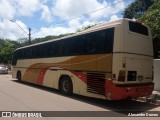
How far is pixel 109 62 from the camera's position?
410 inches

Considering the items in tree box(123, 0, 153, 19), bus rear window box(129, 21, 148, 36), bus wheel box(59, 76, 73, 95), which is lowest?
bus wheel box(59, 76, 73, 95)

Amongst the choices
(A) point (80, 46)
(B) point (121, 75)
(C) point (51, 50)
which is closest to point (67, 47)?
(A) point (80, 46)

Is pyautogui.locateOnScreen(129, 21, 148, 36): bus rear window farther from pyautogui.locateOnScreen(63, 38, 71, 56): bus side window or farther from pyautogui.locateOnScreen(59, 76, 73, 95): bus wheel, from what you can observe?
pyautogui.locateOnScreen(59, 76, 73, 95): bus wheel

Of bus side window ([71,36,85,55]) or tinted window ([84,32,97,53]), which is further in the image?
bus side window ([71,36,85,55])

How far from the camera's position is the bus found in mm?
10195

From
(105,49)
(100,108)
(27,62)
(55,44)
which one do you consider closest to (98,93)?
(100,108)

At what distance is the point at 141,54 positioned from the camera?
437 inches

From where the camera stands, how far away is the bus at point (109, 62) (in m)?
A: 10.2

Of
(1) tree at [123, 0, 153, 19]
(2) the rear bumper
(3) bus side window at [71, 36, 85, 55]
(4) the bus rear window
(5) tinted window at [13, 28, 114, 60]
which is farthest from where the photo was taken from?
(1) tree at [123, 0, 153, 19]

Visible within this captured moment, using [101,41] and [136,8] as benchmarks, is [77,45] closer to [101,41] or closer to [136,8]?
[101,41]

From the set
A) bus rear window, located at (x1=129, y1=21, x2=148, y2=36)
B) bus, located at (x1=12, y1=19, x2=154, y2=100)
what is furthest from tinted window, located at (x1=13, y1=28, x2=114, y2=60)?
bus rear window, located at (x1=129, y1=21, x2=148, y2=36)

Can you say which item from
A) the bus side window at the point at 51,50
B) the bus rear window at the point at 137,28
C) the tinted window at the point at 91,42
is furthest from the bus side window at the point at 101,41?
the bus side window at the point at 51,50

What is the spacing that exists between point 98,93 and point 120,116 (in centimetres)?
209

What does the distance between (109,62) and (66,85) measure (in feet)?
13.7
